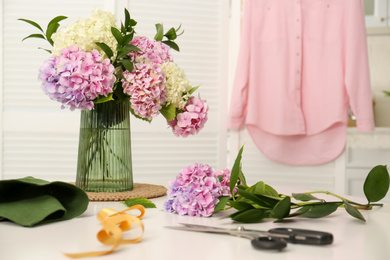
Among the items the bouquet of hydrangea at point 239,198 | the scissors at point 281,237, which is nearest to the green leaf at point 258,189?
the bouquet of hydrangea at point 239,198

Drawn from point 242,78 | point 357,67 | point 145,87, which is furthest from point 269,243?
point 357,67

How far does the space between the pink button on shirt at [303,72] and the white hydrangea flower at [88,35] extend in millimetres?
1801

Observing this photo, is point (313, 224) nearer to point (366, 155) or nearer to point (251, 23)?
point (251, 23)

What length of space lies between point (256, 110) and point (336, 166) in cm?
58

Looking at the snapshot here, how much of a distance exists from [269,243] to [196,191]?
254mm

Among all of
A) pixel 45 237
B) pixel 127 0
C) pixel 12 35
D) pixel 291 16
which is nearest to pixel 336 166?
pixel 291 16

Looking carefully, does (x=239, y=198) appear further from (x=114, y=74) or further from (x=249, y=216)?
(x=114, y=74)

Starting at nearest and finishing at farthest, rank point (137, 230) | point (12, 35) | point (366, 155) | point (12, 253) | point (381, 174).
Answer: point (12, 253), point (137, 230), point (381, 174), point (12, 35), point (366, 155)

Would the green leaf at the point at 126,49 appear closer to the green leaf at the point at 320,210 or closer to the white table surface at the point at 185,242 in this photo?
the white table surface at the point at 185,242

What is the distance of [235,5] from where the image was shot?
2.89m

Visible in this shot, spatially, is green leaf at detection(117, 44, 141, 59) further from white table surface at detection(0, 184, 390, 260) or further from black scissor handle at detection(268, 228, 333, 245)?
black scissor handle at detection(268, 228, 333, 245)

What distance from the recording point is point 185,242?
678mm

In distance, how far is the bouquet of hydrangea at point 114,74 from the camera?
97cm

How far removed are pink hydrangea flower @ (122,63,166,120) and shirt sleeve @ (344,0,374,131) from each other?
1.95m
